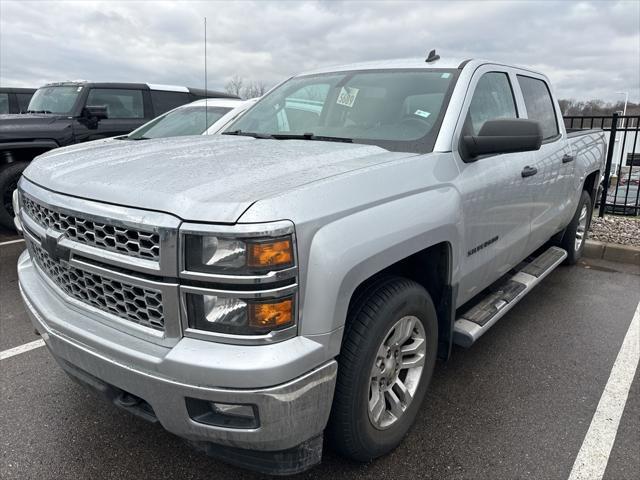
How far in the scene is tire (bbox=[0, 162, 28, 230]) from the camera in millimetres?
6109

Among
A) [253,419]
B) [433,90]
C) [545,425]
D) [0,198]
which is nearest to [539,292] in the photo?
[545,425]

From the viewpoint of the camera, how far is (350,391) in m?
1.95

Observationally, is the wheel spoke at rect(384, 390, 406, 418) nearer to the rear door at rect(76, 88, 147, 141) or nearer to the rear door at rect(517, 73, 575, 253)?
the rear door at rect(517, 73, 575, 253)

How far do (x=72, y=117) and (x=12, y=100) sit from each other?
21.6ft

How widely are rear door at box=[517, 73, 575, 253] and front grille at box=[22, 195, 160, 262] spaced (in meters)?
2.68

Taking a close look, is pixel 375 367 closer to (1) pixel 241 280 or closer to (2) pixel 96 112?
(1) pixel 241 280

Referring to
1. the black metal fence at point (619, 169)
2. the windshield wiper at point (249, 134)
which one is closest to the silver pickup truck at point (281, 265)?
the windshield wiper at point (249, 134)

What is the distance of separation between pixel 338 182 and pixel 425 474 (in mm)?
1415

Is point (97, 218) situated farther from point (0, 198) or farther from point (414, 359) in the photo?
point (0, 198)

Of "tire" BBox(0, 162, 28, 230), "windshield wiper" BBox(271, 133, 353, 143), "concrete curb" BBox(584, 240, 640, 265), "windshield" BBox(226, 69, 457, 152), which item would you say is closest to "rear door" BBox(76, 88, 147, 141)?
"tire" BBox(0, 162, 28, 230)

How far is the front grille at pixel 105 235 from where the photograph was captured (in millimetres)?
1712

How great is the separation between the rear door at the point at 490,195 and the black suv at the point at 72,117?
18.6 ft

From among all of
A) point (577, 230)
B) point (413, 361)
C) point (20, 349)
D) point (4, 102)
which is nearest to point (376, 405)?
point (413, 361)

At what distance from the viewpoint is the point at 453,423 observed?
2654 millimetres
